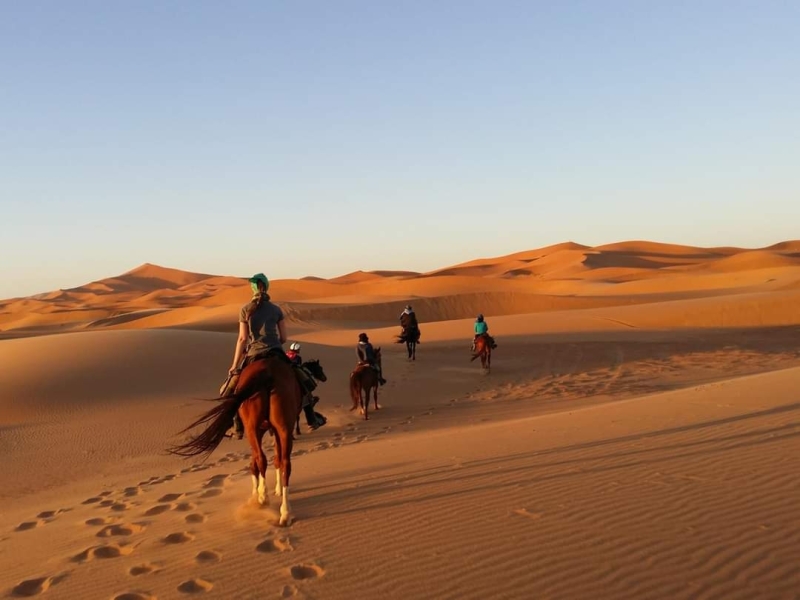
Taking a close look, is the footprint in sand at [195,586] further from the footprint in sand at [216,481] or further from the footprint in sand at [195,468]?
the footprint in sand at [195,468]

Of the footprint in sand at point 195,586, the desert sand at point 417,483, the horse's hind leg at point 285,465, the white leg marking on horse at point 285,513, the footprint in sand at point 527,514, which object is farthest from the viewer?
the horse's hind leg at point 285,465

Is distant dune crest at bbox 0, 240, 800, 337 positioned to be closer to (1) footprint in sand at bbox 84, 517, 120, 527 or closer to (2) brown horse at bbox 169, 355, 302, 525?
(1) footprint in sand at bbox 84, 517, 120, 527

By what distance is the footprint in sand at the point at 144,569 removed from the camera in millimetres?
5195

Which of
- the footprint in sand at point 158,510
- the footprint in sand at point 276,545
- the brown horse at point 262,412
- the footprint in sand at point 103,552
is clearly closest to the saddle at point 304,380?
the brown horse at point 262,412

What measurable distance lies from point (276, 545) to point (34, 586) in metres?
1.78

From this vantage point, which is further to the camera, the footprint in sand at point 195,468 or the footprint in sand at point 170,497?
the footprint in sand at point 195,468

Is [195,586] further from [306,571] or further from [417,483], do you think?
[417,483]

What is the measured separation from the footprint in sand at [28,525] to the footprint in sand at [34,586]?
2.37 meters

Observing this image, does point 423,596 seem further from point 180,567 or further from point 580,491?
point 580,491

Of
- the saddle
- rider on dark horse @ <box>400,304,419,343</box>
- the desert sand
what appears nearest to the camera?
the desert sand

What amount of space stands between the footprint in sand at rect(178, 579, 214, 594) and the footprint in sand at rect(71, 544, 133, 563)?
1.11 metres

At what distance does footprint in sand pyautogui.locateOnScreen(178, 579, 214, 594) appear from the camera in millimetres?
4793

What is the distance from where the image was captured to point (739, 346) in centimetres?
2645

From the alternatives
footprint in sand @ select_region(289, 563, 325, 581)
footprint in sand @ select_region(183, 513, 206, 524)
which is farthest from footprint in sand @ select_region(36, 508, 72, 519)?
footprint in sand @ select_region(289, 563, 325, 581)
